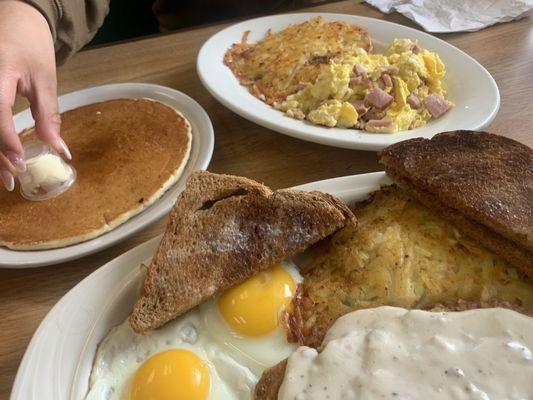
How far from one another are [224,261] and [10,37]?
1149 millimetres

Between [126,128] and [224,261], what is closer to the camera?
[224,261]

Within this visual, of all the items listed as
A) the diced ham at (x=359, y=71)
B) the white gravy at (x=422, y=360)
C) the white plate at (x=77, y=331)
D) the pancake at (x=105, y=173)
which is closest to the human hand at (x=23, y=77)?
the pancake at (x=105, y=173)

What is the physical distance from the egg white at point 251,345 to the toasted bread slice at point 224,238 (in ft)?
0.27

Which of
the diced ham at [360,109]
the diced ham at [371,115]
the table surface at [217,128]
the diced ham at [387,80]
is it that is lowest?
the table surface at [217,128]

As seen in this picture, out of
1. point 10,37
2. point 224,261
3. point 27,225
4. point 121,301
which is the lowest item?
point 27,225

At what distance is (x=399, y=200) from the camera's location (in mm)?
1492

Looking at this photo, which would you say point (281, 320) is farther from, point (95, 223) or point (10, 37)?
point (10, 37)

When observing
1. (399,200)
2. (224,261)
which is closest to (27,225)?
(224,261)

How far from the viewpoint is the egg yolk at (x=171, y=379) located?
1.16 m

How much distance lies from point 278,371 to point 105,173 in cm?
107

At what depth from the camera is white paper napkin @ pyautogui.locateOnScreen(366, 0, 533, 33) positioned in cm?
284

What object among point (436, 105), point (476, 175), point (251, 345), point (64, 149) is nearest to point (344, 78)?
point (436, 105)

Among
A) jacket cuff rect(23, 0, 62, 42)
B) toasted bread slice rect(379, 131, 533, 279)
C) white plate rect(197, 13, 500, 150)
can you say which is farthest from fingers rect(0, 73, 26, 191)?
toasted bread slice rect(379, 131, 533, 279)

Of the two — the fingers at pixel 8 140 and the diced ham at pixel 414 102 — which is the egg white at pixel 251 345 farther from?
the diced ham at pixel 414 102
